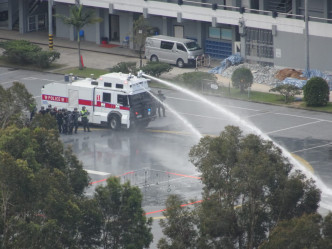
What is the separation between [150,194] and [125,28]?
33628 mm

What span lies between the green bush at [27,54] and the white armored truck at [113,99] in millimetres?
13047

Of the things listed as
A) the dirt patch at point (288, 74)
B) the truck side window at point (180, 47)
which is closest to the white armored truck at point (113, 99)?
the dirt patch at point (288, 74)

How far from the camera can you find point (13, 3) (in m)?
75.4

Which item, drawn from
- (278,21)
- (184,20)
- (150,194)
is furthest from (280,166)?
(184,20)

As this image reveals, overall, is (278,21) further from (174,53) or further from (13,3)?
(13,3)

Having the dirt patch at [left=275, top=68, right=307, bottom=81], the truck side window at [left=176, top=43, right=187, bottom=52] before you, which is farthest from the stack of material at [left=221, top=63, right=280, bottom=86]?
the truck side window at [left=176, top=43, right=187, bottom=52]

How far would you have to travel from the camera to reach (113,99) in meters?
47.8

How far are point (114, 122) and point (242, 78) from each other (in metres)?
9.67

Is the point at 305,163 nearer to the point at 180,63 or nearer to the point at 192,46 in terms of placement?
the point at 180,63

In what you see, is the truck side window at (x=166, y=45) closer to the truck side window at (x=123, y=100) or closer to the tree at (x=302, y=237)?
the truck side window at (x=123, y=100)

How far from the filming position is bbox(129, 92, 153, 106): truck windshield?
47.4 m

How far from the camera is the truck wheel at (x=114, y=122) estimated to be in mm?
47969

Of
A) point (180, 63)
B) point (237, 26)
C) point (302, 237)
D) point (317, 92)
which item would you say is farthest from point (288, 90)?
point (302, 237)

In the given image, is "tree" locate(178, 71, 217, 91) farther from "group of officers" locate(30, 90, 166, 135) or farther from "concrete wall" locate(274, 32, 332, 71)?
"group of officers" locate(30, 90, 166, 135)
